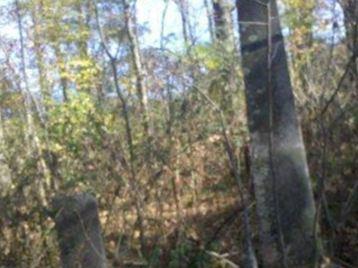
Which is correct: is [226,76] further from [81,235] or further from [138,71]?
[81,235]

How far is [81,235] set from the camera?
218 inches

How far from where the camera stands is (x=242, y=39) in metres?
5.82

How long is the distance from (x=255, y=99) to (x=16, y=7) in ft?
44.1

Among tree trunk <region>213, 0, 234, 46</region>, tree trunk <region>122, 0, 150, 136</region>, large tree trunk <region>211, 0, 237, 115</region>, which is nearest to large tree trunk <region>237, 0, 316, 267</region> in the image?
tree trunk <region>122, 0, 150, 136</region>

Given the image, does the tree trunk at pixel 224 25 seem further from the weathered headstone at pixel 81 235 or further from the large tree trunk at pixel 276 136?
the weathered headstone at pixel 81 235

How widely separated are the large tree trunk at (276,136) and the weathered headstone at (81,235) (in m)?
1.39

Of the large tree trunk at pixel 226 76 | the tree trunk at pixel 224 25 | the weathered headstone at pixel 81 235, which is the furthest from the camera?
the tree trunk at pixel 224 25

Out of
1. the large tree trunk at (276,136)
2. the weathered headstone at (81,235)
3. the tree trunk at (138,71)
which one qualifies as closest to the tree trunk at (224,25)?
the tree trunk at (138,71)

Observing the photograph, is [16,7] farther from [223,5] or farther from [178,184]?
[178,184]

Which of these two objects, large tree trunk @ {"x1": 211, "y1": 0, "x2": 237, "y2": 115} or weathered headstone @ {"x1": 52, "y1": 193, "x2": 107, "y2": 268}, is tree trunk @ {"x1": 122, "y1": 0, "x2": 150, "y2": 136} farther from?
weathered headstone @ {"x1": 52, "y1": 193, "x2": 107, "y2": 268}

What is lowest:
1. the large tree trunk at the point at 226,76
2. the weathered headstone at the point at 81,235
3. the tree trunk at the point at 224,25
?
the weathered headstone at the point at 81,235

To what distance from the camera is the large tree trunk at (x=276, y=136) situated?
564 cm

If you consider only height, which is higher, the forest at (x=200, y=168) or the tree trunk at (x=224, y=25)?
the tree trunk at (x=224, y=25)

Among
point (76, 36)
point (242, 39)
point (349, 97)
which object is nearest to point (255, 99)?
point (242, 39)
